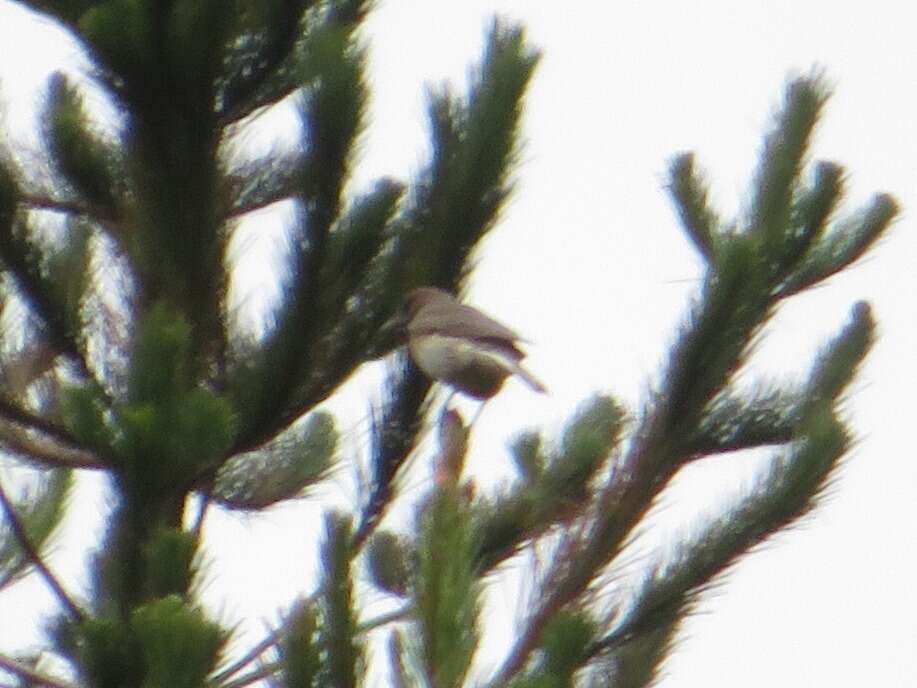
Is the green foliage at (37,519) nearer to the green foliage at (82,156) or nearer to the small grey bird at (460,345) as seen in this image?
the green foliage at (82,156)

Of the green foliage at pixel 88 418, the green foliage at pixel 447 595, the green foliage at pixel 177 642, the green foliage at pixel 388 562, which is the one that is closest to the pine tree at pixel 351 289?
the green foliage at pixel 388 562

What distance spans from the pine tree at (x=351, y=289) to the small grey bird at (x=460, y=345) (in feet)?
0.22

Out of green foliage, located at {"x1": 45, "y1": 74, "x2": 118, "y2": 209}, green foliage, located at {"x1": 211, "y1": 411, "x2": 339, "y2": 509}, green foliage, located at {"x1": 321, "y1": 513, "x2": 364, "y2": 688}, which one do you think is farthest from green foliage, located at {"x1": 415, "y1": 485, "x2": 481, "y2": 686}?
green foliage, located at {"x1": 211, "y1": 411, "x2": 339, "y2": 509}

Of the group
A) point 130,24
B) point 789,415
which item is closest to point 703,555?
point 789,415

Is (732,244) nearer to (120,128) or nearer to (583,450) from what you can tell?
(583,450)

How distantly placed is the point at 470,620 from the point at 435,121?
1.50 metres

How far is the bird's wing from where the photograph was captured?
3643 millimetres

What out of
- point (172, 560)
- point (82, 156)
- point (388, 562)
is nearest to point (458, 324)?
point (388, 562)

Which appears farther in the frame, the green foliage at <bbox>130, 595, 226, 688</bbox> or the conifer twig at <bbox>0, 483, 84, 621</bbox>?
the conifer twig at <bbox>0, 483, 84, 621</bbox>

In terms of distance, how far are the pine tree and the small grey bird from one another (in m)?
0.07

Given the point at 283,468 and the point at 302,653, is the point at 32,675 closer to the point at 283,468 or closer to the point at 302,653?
the point at 283,468

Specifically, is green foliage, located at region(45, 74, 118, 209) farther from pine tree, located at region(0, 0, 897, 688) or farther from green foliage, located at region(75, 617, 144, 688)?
green foliage, located at region(75, 617, 144, 688)

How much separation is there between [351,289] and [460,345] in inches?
9.7

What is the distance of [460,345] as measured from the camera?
3719 millimetres
